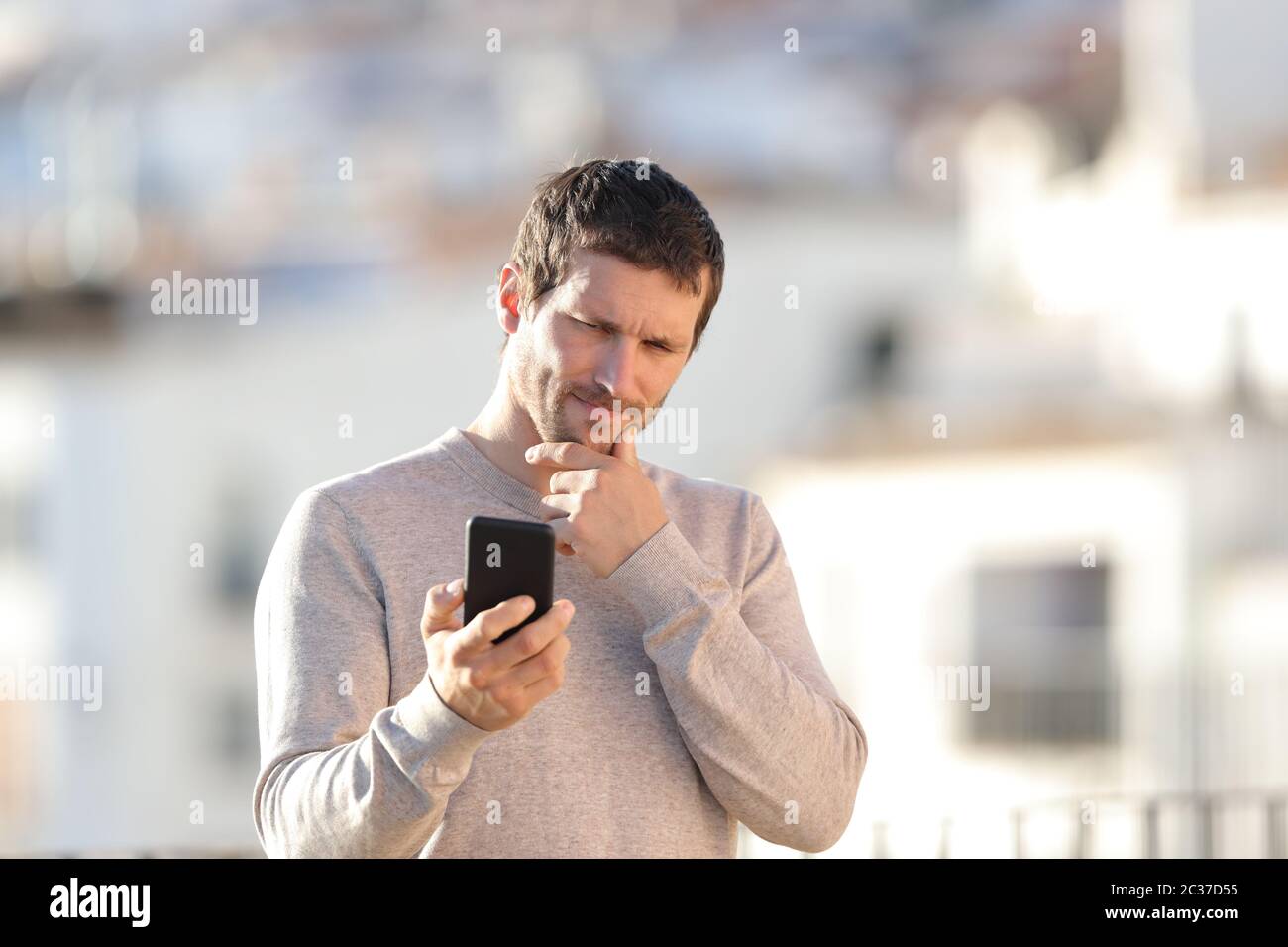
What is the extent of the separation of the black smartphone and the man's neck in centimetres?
34

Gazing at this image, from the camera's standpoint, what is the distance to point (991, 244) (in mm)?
22203

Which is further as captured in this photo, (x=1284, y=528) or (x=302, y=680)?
(x=1284, y=528)

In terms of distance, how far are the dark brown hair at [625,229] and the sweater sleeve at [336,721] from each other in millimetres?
400

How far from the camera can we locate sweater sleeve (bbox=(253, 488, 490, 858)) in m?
2.04

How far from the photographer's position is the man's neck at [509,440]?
2389 millimetres

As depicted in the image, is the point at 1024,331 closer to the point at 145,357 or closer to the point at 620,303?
the point at 145,357

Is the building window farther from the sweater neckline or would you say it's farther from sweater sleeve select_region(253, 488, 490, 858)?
sweater sleeve select_region(253, 488, 490, 858)

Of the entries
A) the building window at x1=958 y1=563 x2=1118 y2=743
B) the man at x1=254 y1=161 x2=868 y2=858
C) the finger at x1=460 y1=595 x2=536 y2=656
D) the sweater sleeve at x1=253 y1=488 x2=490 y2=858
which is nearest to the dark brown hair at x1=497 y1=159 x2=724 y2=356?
the man at x1=254 y1=161 x2=868 y2=858

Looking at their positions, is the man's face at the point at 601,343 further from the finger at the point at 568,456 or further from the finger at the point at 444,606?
the finger at the point at 444,606

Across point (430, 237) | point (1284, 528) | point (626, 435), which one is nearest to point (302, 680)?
point (626, 435)

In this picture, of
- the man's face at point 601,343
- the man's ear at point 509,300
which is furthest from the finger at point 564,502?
the man's ear at point 509,300

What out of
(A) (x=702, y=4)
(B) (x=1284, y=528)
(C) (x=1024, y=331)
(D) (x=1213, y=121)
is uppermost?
(A) (x=702, y=4)

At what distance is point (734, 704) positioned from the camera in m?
2.18
